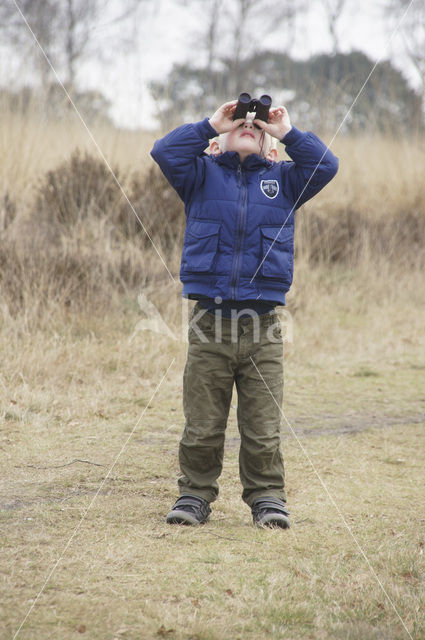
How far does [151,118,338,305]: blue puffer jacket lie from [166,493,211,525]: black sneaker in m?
0.88

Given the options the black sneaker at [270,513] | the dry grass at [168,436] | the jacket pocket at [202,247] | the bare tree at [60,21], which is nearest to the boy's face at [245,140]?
the jacket pocket at [202,247]

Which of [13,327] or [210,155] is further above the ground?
[210,155]

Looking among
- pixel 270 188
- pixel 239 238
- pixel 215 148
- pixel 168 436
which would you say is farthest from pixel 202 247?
pixel 168 436

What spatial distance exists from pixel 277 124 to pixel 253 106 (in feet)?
0.42

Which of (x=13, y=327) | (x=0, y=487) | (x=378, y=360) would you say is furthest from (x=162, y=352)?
(x=0, y=487)

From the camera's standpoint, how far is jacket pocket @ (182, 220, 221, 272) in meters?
2.99

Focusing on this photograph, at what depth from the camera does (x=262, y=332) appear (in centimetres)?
312

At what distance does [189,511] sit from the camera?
10.1 ft

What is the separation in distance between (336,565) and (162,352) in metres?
3.43

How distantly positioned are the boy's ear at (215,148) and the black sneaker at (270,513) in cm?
151

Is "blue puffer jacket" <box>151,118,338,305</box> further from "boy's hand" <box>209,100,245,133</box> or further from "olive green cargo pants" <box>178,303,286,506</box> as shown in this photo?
"olive green cargo pants" <box>178,303,286,506</box>

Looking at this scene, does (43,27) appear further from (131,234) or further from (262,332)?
(262,332)

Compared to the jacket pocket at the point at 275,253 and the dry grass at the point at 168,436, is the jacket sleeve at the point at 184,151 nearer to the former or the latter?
the jacket pocket at the point at 275,253

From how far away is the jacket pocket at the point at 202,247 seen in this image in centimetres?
299
